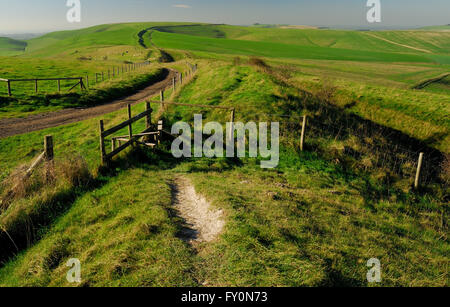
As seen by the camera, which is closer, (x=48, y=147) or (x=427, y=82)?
(x=48, y=147)

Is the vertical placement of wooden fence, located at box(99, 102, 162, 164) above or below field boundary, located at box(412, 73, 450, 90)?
below

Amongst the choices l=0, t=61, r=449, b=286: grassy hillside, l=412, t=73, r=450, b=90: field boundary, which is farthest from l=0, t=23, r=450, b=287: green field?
l=412, t=73, r=450, b=90: field boundary

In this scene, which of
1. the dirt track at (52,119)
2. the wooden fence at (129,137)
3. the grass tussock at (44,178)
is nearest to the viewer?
the grass tussock at (44,178)

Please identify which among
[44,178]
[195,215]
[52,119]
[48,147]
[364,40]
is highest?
[364,40]

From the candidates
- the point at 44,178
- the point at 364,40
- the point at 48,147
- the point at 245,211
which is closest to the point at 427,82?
the point at 245,211

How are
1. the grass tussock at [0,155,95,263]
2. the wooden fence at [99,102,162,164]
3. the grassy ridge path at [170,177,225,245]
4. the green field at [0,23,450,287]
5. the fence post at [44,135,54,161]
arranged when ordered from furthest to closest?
1. the wooden fence at [99,102,162,164]
2. the fence post at [44,135,54,161]
3. the grass tussock at [0,155,95,263]
4. the grassy ridge path at [170,177,225,245]
5. the green field at [0,23,450,287]

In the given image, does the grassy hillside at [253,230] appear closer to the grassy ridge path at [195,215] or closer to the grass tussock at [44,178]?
the grassy ridge path at [195,215]

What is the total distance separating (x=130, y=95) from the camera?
32125mm

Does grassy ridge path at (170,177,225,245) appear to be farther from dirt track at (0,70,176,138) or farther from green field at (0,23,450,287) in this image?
dirt track at (0,70,176,138)

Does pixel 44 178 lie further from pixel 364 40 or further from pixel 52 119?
pixel 364 40

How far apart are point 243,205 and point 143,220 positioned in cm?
318

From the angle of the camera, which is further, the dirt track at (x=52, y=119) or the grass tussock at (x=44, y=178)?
the dirt track at (x=52, y=119)

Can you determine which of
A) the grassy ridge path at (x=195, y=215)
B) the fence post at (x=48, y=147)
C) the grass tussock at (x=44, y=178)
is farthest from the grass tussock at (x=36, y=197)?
the grassy ridge path at (x=195, y=215)

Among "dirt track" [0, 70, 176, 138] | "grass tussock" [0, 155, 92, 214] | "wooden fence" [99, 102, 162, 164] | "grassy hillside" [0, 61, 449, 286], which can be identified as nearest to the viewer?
"grassy hillside" [0, 61, 449, 286]
